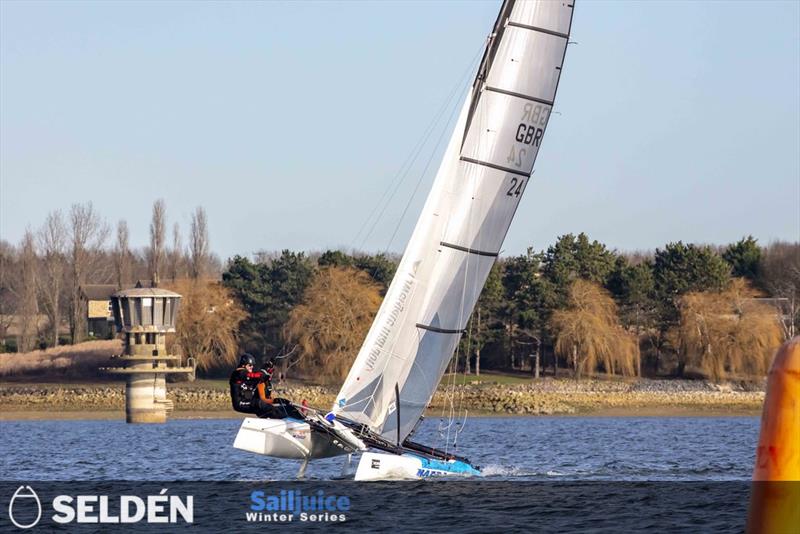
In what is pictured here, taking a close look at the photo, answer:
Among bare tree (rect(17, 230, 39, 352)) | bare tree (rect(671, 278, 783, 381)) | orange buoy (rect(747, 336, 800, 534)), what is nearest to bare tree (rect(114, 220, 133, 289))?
bare tree (rect(17, 230, 39, 352))

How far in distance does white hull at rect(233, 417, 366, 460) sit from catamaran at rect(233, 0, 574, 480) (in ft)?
0.67

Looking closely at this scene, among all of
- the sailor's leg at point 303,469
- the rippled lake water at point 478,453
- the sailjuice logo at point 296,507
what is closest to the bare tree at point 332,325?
the rippled lake water at point 478,453

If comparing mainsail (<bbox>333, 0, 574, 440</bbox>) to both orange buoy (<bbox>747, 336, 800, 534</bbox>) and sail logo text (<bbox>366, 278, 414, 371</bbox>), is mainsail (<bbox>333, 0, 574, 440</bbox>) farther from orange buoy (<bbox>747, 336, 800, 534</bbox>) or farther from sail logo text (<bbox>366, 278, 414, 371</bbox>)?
orange buoy (<bbox>747, 336, 800, 534</bbox>)

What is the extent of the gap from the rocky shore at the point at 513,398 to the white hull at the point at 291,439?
4148 centimetres

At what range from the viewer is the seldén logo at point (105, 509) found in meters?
17.4

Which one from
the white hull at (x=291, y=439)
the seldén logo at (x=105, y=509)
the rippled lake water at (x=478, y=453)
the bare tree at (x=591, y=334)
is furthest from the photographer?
Answer: the bare tree at (x=591, y=334)

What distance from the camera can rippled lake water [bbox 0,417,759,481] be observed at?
2447 cm

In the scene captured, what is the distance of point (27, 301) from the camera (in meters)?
86.0

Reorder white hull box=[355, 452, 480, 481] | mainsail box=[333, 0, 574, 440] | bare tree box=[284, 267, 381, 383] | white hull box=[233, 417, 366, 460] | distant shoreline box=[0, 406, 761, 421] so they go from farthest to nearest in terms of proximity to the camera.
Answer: bare tree box=[284, 267, 381, 383]
distant shoreline box=[0, 406, 761, 421]
mainsail box=[333, 0, 574, 440]
white hull box=[355, 452, 480, 481]
white hull box=[233, 417, 366, 460]

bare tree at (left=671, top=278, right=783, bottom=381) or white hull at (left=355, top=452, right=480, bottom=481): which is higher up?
bare tree at (left=671, top=278, right=783, bottom=381)

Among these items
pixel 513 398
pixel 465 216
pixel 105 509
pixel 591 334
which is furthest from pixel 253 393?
pixel 591 334

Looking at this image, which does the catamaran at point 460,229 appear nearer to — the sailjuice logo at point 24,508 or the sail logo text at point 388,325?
the sail logo text at point 388,325

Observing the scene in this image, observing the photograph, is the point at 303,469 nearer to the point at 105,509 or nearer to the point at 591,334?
the point at 105,509

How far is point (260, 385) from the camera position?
1969cm
